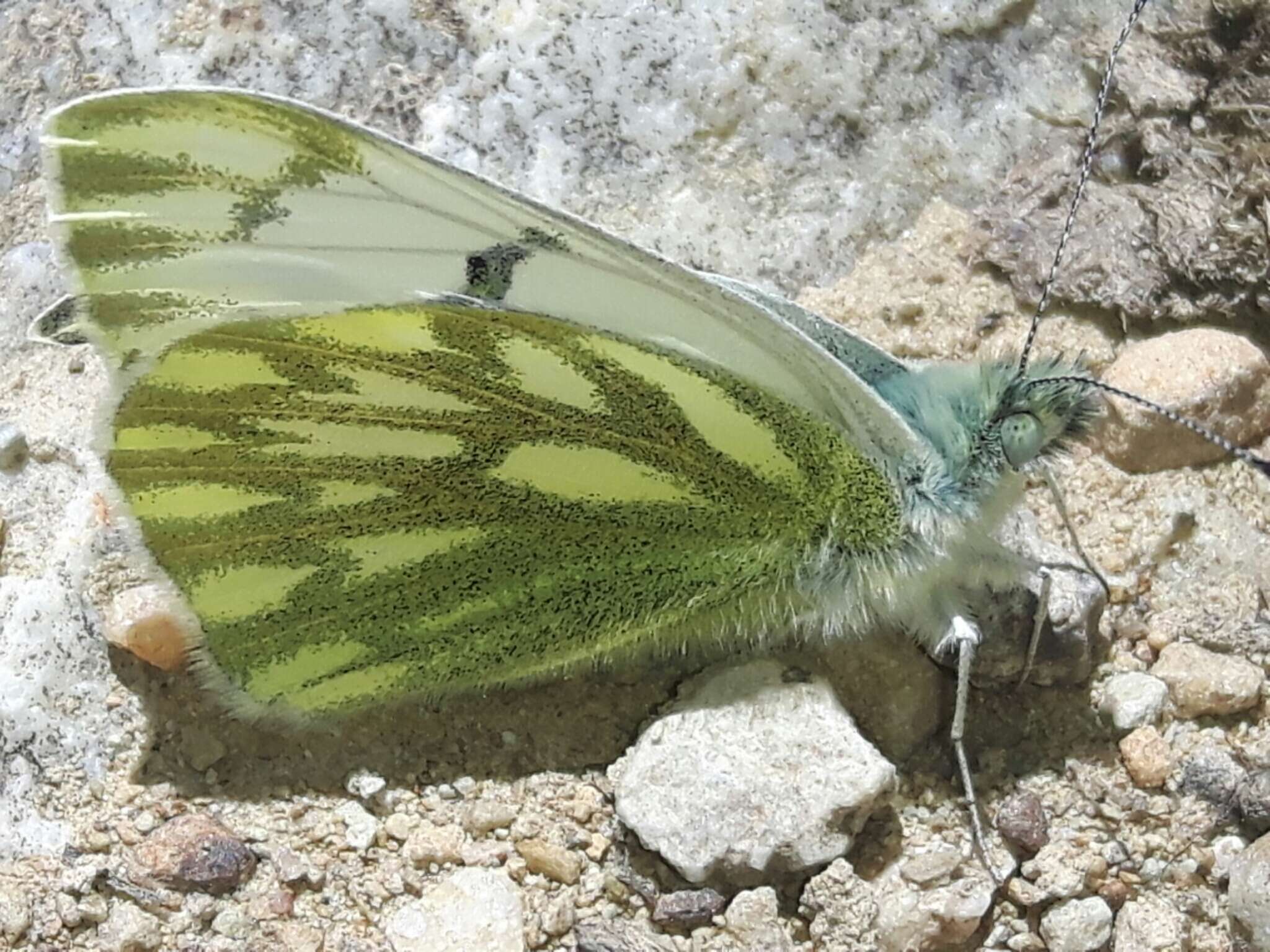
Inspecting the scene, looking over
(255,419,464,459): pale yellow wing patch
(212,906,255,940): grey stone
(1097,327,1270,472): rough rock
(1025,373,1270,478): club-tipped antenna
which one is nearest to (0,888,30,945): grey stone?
(212,906,255,940): grey stone

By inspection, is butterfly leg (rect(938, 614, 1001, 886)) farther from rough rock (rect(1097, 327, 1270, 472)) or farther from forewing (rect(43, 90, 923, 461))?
rough rock (rect(1097, 327, 1270, 472))

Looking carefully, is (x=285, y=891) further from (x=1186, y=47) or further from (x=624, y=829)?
(x=1186, y=47)

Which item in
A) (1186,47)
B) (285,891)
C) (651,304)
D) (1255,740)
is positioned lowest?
(285,891)

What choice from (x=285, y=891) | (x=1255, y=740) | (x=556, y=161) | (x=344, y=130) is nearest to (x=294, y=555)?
(x=285, y=891)

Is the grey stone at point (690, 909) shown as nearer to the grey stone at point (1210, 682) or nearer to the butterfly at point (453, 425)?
the butterfly at point (453, 425)

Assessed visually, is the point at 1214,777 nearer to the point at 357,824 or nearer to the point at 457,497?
the point at 457,497

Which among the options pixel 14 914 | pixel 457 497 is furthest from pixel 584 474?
pixel 14 914

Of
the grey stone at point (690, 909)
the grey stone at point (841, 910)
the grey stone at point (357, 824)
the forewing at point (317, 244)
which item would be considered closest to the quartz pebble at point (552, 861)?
the grey stone at point (690, 909)
